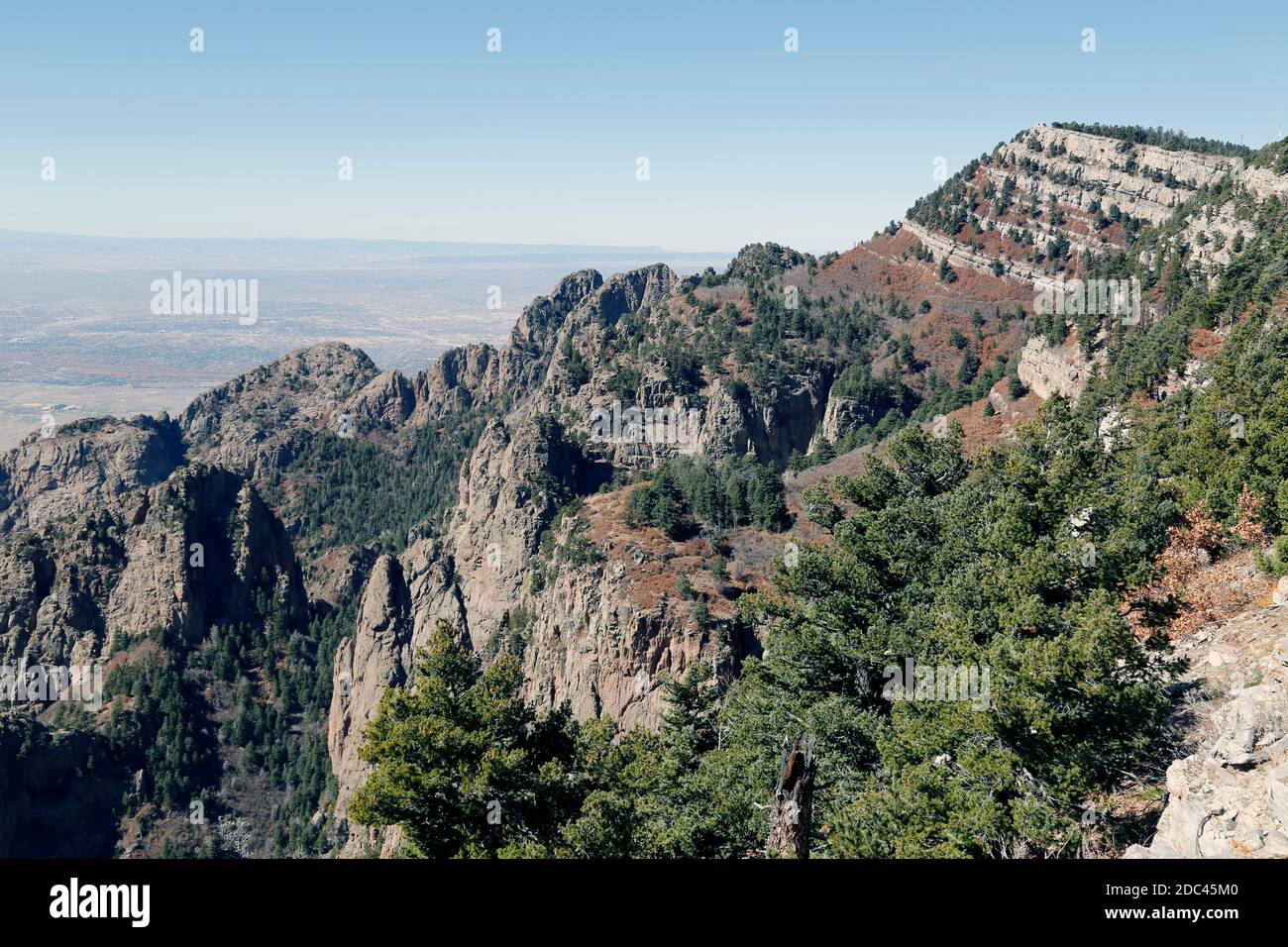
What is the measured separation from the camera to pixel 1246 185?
76812 millimetres

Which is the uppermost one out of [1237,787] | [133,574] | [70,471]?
[1237,787]

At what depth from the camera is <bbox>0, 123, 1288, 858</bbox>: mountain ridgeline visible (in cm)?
1738

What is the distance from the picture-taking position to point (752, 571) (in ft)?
206

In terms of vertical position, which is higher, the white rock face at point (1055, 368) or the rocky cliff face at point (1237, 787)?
the white rock face at point (1055, 368)

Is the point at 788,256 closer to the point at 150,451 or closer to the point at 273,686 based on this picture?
the point at 273,686

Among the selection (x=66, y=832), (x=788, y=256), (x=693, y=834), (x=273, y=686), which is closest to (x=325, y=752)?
(x=273, y=686)

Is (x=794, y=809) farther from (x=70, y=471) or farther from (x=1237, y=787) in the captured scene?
(x=70, y=471)

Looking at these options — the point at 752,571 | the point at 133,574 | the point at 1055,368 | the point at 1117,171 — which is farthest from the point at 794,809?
the point at 1117,171

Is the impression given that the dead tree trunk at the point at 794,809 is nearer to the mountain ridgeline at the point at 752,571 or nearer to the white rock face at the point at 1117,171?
the mountain ridgeline at the point at 752,571

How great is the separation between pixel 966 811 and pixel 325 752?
102605 mm

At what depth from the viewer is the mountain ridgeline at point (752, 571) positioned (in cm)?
1738

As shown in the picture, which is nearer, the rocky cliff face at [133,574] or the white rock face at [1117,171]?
the rocky cliff face at [133,574]

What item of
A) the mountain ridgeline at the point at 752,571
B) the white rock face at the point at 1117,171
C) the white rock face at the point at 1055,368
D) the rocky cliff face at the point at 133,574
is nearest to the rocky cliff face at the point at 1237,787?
the mountain ridgeline at the point at 752,571

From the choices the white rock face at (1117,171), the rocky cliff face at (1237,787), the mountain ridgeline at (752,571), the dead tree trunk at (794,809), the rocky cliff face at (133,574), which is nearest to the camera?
the rocky cliff face at (1237,787)
